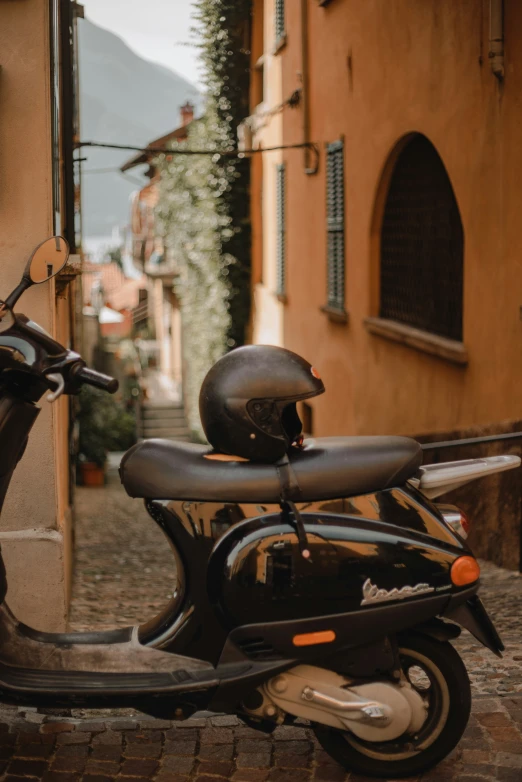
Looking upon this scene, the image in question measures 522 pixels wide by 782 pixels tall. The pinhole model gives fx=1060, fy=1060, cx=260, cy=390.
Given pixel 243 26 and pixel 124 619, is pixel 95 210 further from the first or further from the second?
pixel 124 619

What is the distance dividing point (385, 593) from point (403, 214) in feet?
22.4

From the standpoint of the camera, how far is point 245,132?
667 inches

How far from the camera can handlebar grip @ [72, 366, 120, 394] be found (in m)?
3.09

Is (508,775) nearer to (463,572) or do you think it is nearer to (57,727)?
(463,572)

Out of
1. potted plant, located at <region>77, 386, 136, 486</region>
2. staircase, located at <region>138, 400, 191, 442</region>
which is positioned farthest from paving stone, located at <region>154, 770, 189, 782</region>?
staircase, located at <region>138, 400, 191, 442</region>

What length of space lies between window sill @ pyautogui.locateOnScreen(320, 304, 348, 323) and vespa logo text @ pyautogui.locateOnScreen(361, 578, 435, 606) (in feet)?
26.9

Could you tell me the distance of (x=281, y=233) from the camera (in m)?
15.1

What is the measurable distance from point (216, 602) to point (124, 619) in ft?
7.94

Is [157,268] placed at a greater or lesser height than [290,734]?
greater

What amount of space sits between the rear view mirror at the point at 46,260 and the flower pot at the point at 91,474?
15.3 m

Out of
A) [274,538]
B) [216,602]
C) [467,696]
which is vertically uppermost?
[274,538]

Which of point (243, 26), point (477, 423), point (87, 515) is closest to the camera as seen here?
point (477, 423)

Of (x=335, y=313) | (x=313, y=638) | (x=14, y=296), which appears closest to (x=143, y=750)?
(x=313, y=638)

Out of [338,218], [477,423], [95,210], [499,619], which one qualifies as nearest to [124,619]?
[499,619]
